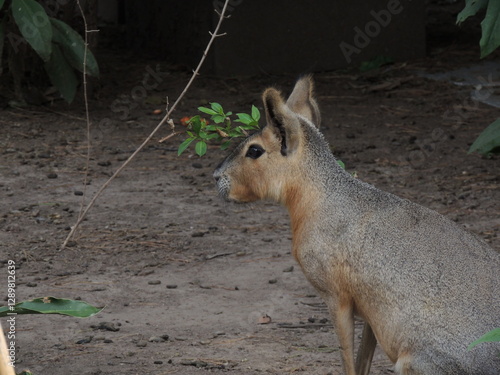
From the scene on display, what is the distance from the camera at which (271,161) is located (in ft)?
13.2

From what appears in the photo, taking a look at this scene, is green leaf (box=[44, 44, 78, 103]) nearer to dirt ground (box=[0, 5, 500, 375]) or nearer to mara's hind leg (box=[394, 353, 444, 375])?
dirt ground (box=[0, 5, 500, 375])

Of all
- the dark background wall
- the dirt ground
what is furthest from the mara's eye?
the dark background wall

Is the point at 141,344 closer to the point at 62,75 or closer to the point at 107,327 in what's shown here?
the point at 107,327

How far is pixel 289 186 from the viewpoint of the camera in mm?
4035

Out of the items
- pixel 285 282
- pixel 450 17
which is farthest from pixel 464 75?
pixel 285 282

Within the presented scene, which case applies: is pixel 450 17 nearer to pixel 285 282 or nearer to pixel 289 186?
pixel 285 282

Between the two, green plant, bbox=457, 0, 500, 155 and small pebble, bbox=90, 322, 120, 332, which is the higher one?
green plant, bbox=457, 0, 500, 155

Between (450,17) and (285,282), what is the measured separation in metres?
8.77

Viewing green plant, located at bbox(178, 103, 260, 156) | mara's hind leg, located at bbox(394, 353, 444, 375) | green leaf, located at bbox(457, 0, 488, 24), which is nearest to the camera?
mara's hind leg, located at bbox(394, 353, 444, 375)

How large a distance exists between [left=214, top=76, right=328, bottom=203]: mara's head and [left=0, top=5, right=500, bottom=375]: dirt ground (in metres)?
0.91

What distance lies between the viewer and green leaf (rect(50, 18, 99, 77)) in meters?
8.62

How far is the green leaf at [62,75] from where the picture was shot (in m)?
8.66

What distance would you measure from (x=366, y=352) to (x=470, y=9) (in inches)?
122

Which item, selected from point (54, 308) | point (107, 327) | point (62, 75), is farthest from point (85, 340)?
point (62, 75)
